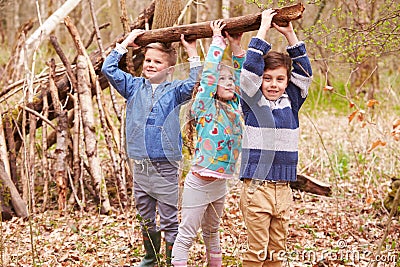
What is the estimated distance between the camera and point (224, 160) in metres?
2.93

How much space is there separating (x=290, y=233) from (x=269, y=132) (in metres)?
1.58

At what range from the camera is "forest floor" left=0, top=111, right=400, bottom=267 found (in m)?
3.64

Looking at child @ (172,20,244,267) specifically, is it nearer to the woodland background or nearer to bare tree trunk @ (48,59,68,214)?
the woodland background

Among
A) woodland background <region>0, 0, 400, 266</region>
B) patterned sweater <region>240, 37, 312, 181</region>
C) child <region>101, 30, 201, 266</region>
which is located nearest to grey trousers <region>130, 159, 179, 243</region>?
child <region>101, 30, 201, 266</region>

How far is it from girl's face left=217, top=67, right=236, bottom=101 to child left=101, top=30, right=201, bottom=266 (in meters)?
0.30

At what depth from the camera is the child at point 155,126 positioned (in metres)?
3.28

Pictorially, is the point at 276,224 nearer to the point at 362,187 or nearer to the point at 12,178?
the point at 362,187

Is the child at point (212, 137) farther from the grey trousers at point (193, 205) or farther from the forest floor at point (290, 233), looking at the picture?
the forest floor at point (290, 233)

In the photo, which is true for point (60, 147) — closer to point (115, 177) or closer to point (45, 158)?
point (45, 158)

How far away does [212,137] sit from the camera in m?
2.93

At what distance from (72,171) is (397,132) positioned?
121 inches

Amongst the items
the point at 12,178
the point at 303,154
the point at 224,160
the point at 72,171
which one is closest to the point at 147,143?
the point at 224,160

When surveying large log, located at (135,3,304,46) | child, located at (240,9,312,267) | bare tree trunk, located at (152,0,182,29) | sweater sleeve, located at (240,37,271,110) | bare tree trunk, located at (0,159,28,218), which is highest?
bare tree trunk, located at (152,0,182,29)

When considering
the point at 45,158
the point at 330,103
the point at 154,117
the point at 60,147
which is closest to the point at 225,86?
the point at 154,117
